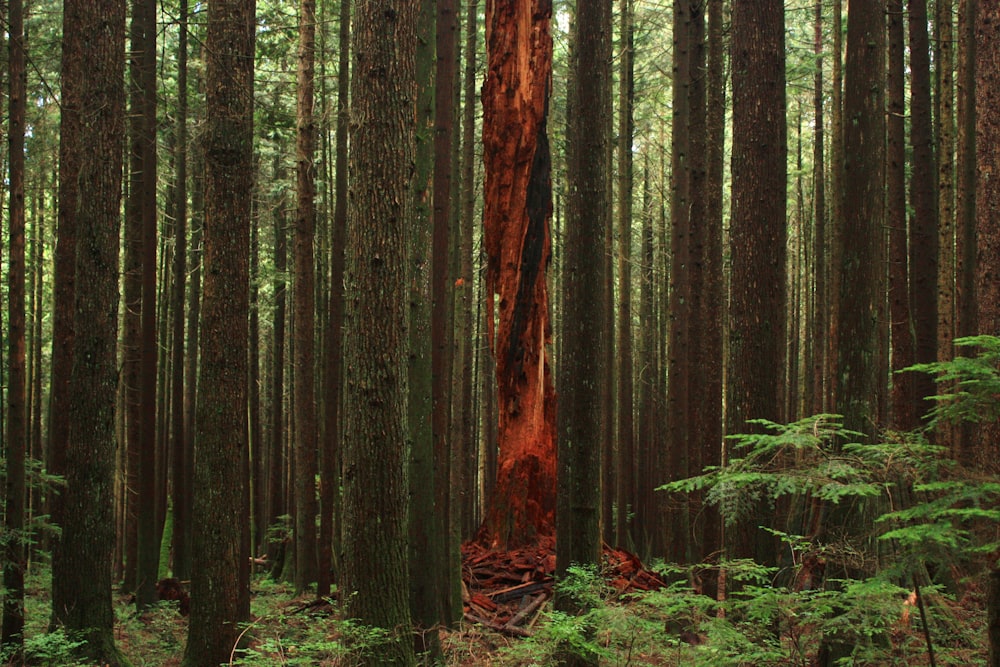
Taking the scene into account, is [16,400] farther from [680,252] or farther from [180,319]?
[680,252]

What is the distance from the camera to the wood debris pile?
32.7 ft

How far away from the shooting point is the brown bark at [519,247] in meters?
12.6

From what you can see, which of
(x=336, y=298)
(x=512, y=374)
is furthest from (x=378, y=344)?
(x=336, y=298)

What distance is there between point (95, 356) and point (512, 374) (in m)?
6.33

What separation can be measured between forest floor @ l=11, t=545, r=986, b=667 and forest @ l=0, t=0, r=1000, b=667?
58 millimetres

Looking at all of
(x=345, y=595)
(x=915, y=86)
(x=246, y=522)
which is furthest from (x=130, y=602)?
(x=915, y=86)

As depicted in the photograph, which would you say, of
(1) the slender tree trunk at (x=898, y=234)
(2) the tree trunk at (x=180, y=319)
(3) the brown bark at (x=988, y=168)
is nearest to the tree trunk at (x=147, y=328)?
(2) the tree trunk at (x=180, y=319)

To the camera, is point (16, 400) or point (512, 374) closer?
point (16, 400)

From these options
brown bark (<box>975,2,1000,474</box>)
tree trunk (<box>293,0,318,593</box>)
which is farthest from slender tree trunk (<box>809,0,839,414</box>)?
tree trunk (<box>293,0,318,593</box>)

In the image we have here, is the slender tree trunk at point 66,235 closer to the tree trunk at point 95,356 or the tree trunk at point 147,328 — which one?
the tree trunk at point 95,356

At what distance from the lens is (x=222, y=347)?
7.90 meters

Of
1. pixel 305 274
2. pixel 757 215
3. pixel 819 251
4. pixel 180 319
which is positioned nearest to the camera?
pixel 757 215

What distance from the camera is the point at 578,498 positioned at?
7344 millimetres

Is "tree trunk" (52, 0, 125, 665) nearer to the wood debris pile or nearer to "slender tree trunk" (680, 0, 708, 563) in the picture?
the wood debris pile
